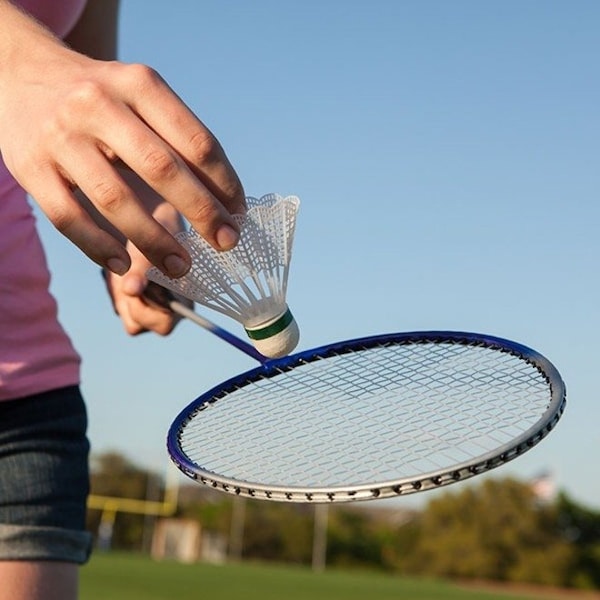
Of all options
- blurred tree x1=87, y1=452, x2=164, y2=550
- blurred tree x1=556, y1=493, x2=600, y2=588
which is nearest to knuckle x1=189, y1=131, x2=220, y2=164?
blurred tree x1=556, y1=493, x2=600, y2=588

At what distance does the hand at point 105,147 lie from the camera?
0.74 meters

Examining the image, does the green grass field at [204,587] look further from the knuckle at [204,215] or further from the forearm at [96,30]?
the knuckle at [204,215]

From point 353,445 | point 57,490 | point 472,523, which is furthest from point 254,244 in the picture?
point 472,523

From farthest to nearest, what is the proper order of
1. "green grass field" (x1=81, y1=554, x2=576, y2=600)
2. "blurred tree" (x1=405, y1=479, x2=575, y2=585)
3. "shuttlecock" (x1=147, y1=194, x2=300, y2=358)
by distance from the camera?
"blurred tree" (x1=405, y1=479, x2=575, y2=585), "green grass field" (x1=81, y1=554, x2=576, y2=600), "shuttlecock" (x1=147, y1=194, x2=300, y2=358)

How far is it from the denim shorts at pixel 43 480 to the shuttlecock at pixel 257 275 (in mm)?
201

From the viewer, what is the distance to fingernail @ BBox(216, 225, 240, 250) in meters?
0.81

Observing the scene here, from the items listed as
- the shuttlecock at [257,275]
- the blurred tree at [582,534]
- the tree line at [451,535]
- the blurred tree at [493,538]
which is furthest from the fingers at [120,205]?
the blurred tree at [582,534]

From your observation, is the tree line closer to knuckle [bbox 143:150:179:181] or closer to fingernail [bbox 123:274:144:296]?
fingernail [bbox 123:274:144:296]

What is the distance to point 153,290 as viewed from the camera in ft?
5.08

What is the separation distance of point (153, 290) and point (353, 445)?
18.1 inches

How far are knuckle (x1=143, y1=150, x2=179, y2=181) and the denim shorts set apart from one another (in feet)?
1.95

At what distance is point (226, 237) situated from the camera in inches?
32.0

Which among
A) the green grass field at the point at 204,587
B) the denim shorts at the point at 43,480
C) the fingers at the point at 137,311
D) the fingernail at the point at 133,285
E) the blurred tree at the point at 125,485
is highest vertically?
the fingernail at the point at 133,285

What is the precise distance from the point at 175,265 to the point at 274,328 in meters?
0.41
